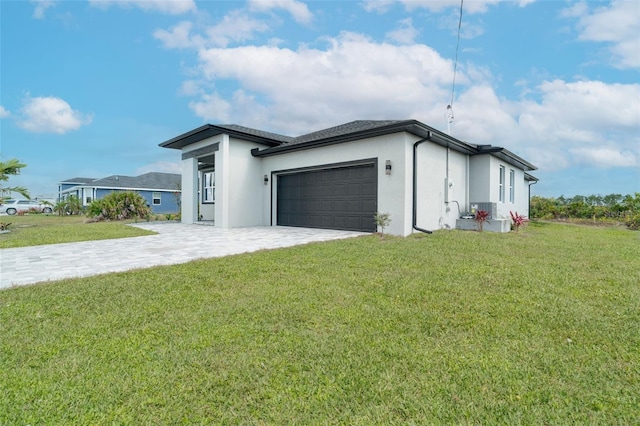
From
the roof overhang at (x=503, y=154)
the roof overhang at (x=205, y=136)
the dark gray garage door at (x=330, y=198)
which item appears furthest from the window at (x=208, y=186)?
the roof overhang at (x=503, y=154)

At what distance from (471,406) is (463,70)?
11.3 meters

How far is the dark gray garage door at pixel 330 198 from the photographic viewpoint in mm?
9828

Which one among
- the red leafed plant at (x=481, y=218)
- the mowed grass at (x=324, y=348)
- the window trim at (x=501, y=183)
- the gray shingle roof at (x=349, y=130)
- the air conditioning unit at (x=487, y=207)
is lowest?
the mowed grass at (x=324, y=348)

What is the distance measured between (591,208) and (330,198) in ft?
52.9

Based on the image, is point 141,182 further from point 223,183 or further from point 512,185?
point 512,185

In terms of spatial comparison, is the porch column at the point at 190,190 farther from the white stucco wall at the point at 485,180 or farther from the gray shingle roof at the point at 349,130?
the white stucco wall at the point at 485,180

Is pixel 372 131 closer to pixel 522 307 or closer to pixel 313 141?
pixel 313 141

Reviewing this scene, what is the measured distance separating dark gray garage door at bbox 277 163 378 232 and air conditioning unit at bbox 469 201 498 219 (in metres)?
4.56

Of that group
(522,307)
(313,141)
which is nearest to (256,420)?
(522,307)

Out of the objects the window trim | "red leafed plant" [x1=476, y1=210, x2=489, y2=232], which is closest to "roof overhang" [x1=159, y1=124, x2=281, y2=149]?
"red leafed plant" [x1=476, y1=210, x2=489, y2=232]

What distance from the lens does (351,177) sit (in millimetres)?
10297

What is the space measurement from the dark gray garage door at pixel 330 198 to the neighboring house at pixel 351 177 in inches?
1.3

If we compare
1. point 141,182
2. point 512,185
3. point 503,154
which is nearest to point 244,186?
point 503,154

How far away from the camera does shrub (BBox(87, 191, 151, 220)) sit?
16.0 m
